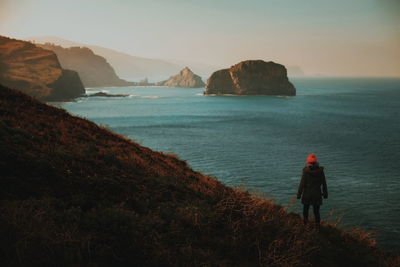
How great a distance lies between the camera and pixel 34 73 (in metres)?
134

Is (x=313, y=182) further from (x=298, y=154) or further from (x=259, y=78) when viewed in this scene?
(x=259, y=78)

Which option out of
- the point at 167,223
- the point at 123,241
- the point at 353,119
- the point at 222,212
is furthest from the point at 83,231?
the point at 353,119

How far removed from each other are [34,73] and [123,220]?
147 m

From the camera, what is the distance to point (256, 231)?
8195 mm

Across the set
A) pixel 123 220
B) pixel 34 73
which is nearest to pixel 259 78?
pixel 34 73

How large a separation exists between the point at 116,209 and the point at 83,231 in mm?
985

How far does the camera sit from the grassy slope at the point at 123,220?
6000 mm

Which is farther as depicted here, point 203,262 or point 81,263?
point 203,262

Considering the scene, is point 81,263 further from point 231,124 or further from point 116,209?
point 231,124

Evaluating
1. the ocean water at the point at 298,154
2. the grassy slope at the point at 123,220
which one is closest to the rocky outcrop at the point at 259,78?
the ocean water at the point at 298,154

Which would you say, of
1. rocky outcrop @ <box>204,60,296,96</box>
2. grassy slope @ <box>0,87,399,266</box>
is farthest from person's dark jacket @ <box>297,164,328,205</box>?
rocky outcrop @ <box>204,60,296,96</box>

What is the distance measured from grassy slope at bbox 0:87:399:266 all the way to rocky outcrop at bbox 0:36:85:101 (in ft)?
384

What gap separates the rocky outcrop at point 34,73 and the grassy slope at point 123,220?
117m

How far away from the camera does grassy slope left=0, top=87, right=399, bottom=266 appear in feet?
19.7
